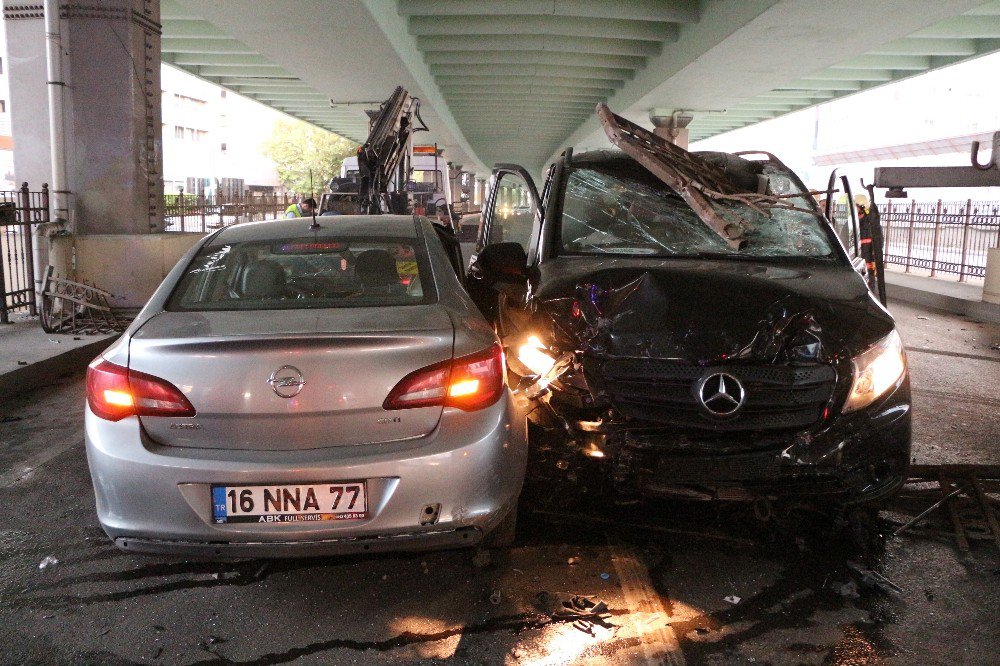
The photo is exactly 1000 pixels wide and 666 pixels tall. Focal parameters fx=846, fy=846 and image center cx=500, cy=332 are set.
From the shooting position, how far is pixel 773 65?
1702 centimetres

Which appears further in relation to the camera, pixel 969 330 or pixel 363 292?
pixel 969 330

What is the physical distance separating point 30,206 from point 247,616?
9.56 m

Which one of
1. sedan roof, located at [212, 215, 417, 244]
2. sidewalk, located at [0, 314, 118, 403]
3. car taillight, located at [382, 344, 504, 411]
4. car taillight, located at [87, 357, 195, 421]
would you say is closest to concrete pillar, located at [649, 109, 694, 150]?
sidewalk, located at [0, 314, 118, 403]

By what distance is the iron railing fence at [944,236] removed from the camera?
687 inches

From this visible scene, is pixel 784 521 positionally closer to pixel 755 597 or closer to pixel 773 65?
pixel 755 597

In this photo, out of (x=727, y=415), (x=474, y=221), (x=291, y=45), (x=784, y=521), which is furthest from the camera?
(x=474, y=221)

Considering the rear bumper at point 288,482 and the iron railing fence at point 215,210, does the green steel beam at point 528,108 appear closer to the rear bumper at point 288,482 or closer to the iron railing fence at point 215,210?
the iron railing fence at point 215,210

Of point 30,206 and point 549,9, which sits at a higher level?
point 549,9

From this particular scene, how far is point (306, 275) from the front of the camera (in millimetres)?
4109

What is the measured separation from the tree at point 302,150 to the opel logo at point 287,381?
64.5 meters

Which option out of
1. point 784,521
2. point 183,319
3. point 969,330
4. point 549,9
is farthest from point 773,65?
point 183,319

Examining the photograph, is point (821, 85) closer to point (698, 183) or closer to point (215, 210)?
point (215, 210)

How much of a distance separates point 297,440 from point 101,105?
32.1 ft

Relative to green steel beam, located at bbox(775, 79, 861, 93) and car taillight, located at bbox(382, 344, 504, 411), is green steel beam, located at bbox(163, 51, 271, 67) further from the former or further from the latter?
car taillight, located at bbox(382, 344, 504, 411)
